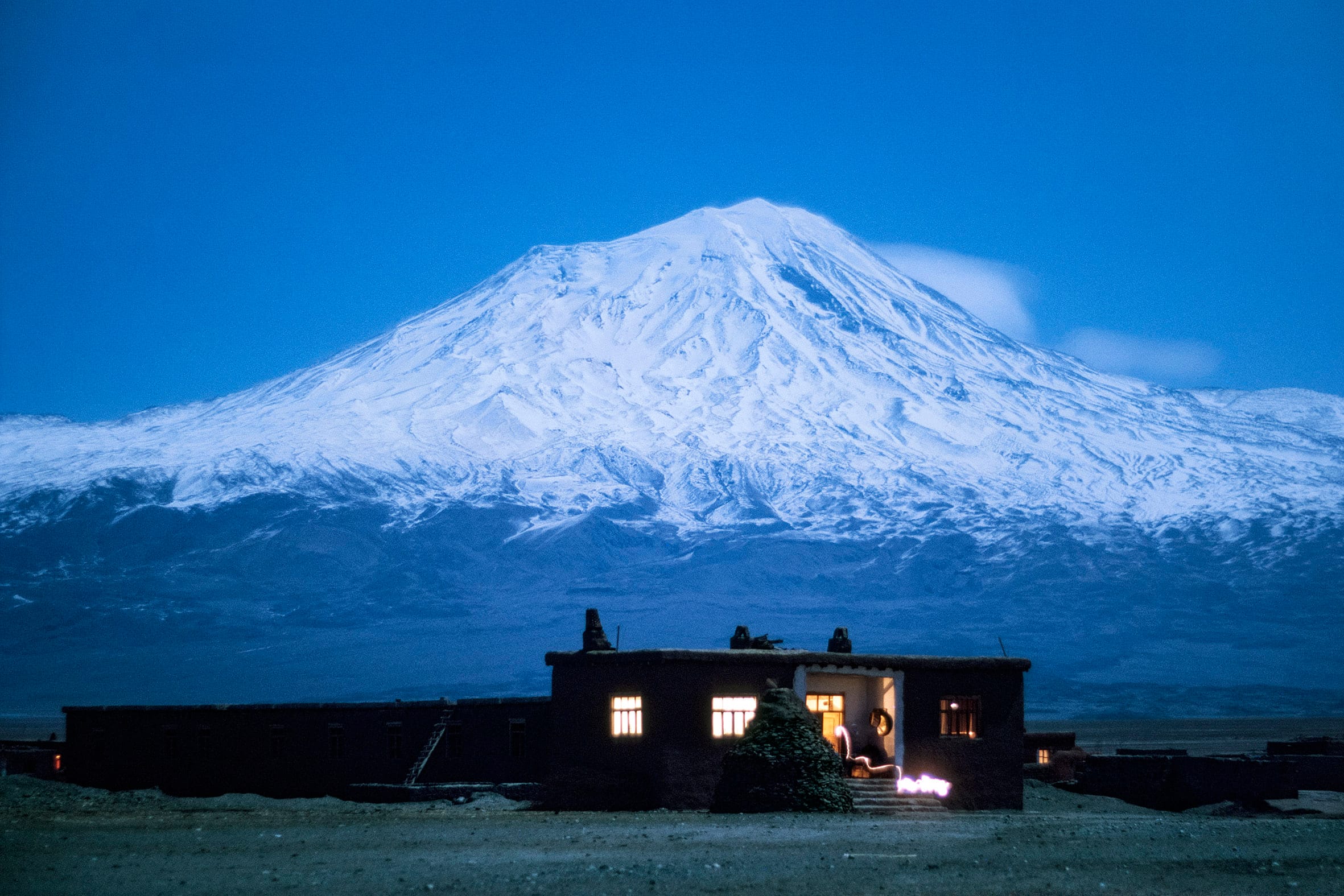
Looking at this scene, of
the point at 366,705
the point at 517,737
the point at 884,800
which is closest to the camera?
the point at 884,800

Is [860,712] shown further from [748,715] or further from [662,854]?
[662,854]

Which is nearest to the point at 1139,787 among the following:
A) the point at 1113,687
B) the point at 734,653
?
the point at 734,653

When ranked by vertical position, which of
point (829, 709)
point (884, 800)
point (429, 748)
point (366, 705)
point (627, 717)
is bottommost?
point (884, 800)

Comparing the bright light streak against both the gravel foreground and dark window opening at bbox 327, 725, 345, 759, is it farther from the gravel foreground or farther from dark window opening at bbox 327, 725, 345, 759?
dark window opening at bbox 327, 725, 345, 759

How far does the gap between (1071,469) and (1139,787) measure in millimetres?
166000

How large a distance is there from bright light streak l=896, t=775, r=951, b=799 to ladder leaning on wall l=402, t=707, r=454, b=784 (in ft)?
39.4

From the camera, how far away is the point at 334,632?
170 meters

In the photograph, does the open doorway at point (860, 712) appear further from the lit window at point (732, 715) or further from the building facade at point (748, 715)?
the lit window at point (732, 715)

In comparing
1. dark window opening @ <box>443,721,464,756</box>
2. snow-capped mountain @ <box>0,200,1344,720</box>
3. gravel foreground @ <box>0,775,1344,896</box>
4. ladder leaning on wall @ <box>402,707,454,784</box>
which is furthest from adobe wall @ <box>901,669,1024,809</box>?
snow-capped mountain @ <box>0,200,1344,720</box>

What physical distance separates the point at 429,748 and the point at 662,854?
16.6m

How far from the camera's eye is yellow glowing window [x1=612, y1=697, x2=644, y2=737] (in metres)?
30.0

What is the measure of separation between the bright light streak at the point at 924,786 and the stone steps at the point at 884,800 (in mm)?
163

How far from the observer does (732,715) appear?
97.4ft

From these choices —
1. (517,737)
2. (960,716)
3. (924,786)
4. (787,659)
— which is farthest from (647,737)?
(517,737)
